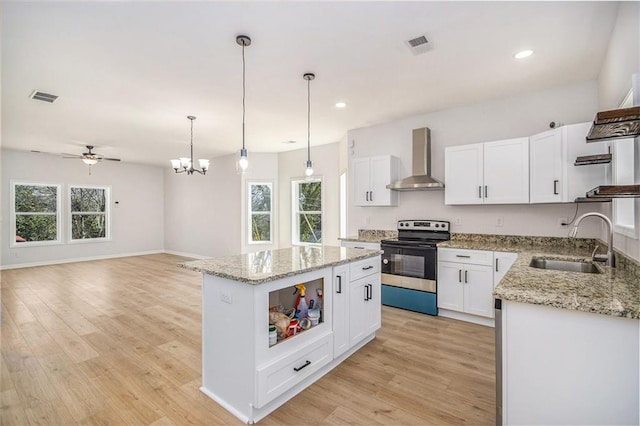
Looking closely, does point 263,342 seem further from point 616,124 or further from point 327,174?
point 327,174

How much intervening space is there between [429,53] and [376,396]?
285 centimetres

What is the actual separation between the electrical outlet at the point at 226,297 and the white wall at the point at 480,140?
3.25 meters

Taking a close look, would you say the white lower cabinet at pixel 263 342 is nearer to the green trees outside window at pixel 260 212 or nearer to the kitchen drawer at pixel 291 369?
the kitchen drawer at pixel 291 369

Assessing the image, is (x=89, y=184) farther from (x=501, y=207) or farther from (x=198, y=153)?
(x=501, y=207)

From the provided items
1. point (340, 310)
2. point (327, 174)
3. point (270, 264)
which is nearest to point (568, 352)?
point (340, 310)

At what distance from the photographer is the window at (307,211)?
22.1ft

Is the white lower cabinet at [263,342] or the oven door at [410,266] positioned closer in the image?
the white lower cabinet at [263,342]

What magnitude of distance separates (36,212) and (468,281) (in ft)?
30.5

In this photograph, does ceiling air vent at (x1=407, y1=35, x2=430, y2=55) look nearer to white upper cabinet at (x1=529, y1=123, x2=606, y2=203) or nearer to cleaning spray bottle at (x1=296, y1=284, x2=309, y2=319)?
white upper cabinet at (x1=529, y1=123, x2=606, y2=203)

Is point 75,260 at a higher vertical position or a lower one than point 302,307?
lower

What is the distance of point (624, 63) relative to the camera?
2.15 meters

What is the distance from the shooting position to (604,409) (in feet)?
4.34

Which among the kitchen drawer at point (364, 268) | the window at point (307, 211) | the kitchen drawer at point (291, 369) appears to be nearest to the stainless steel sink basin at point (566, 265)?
the kitchen drawer at point (364, 268)

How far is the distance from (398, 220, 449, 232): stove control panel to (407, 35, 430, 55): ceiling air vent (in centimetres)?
235
